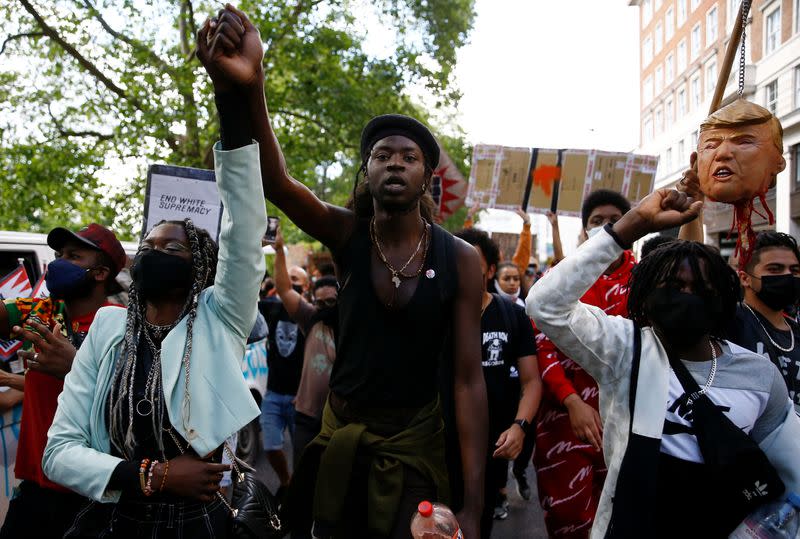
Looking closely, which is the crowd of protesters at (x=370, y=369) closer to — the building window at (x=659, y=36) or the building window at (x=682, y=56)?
the building window at (x=682, y=56)

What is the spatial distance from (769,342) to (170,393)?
8.39ft

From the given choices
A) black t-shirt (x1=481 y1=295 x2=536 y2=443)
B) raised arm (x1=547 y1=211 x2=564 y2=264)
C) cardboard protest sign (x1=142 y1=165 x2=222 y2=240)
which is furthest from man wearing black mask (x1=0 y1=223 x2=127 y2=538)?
raised arm (x1=547 y1=211 x2=564 y2=264)

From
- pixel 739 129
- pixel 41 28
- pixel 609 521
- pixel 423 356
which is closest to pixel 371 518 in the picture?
pixel 423 356

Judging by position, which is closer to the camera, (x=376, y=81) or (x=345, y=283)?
(x=345, y=283)

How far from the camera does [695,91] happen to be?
3244 cm

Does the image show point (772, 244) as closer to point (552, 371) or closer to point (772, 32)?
point (552, 371)

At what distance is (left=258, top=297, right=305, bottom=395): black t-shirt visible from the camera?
5.91 metres

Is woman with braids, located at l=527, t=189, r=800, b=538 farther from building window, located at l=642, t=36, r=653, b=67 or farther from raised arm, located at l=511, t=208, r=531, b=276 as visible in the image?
building window, located at l=642, t=36, r=653, b=67

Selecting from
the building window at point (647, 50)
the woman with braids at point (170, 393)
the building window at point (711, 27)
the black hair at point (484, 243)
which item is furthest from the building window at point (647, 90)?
the woman with braids at point (170, 393)

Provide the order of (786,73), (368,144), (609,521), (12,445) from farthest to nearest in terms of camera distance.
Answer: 1. (786,73)
2. (12,445)
3. (368,144)
4. (609,521)

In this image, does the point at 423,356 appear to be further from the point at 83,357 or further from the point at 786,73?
the point at 786,73

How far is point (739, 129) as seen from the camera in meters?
2.63

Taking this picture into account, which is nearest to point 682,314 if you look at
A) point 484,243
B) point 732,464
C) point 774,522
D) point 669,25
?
point 732,464

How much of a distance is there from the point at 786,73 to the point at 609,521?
22.9 metres
